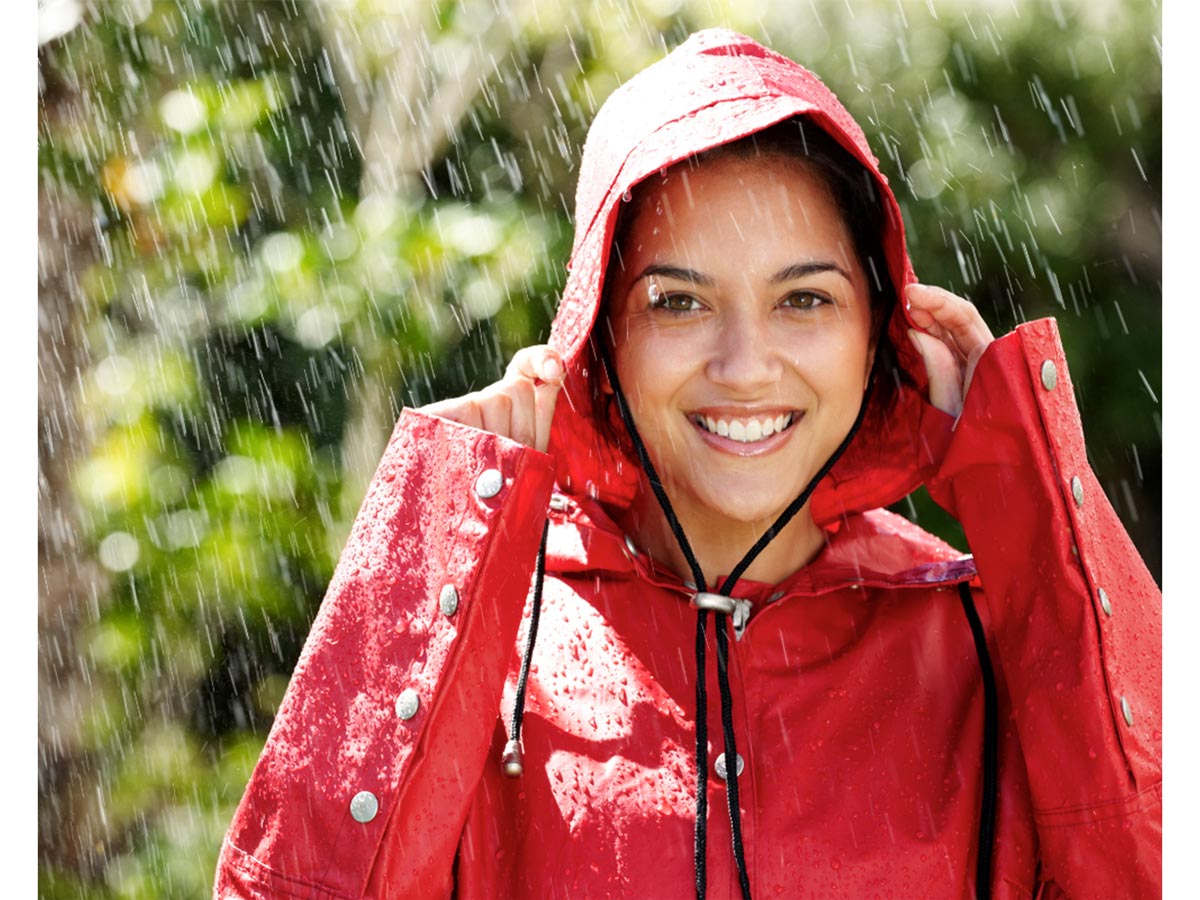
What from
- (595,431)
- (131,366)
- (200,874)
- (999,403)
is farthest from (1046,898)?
(131,366)

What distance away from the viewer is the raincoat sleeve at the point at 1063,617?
172 centimetres

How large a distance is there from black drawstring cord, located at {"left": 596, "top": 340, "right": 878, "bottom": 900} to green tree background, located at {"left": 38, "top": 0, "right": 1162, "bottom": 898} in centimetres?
183

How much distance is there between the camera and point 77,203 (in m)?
3.84

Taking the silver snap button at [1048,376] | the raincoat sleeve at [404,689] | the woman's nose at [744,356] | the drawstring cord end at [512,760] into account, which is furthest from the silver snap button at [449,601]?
the silver snap button at [1048,376]

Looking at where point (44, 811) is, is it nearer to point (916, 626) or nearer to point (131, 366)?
point (131, 366)

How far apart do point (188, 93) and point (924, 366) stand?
271 centimetres

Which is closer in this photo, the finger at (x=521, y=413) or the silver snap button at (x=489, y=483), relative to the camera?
the silver snap button at (x=489, y=483)

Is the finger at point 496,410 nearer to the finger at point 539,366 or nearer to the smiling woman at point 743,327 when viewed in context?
the finger at point 539,366

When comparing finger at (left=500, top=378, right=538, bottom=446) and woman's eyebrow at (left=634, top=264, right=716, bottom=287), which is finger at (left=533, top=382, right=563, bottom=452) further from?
woman's eyebrow at (left=634, top=264, right=716, bottom=287)

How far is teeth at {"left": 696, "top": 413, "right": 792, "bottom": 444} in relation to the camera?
73.7 inches

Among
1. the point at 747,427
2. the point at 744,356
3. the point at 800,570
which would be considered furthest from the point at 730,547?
the point at 744,356

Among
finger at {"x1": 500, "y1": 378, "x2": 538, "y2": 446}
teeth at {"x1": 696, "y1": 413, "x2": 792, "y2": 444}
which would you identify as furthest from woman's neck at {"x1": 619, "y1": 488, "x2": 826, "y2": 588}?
finger at {"x1": 500, "y1": 378, "x2": 538, "y2": 446}

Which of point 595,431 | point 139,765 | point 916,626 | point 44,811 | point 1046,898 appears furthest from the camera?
point 139,765

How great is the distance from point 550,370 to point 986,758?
0.81m
